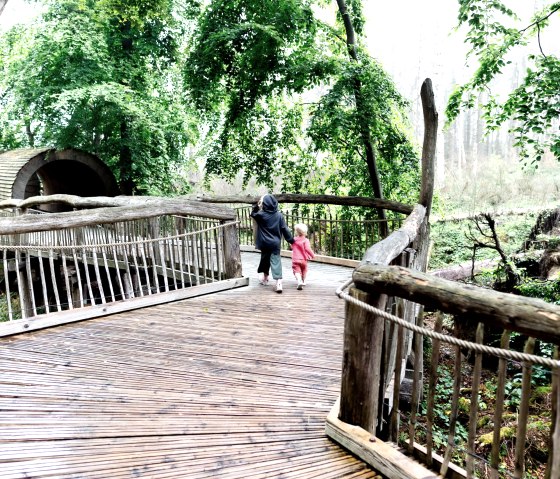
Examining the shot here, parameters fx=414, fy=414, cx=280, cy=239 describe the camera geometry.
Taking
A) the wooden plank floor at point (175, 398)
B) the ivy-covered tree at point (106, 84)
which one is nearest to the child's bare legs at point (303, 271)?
the wooden plank floor at point (175, 398)

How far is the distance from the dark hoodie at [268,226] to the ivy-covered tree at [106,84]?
727 centimetres

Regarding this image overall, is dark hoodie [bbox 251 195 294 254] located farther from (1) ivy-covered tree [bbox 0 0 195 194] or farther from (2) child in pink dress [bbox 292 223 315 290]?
(1) ivy-covered tree [bbox 0 0 195 194]

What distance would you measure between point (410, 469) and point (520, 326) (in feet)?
3.02

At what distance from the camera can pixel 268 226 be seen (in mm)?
6031

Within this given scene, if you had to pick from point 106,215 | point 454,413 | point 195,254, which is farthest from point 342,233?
point 454,413

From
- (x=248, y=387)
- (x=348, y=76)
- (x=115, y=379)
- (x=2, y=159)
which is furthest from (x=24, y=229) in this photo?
(x=2, y=159)

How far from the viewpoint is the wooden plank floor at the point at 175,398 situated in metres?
2.21

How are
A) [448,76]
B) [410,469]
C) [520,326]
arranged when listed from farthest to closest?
[448,76] < [410,469] < [520,326]

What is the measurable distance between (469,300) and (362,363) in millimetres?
768

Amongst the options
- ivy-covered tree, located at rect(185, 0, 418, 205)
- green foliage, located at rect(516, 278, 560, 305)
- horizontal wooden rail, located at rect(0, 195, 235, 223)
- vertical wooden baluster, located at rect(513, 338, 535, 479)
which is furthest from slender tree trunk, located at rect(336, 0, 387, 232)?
vertical wooden baluster, located at rect(513, 338, 535, 479)

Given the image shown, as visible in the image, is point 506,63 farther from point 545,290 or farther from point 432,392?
point 432,392

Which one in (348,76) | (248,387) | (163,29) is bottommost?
(248,387)

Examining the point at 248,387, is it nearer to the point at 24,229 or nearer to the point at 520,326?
the point at 520,326

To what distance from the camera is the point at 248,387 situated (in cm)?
304
